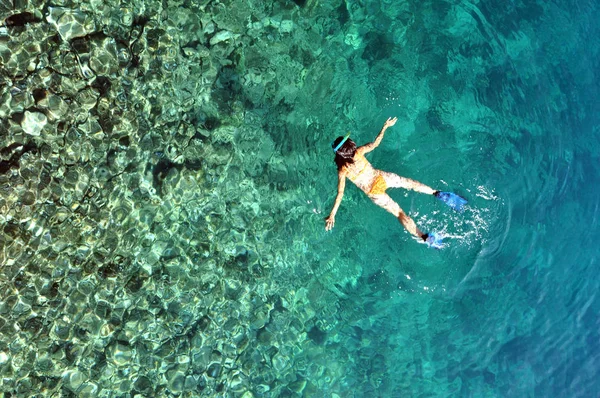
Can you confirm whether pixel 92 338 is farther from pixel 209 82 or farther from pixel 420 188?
pixel 420 188

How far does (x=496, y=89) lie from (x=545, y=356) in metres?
4.71

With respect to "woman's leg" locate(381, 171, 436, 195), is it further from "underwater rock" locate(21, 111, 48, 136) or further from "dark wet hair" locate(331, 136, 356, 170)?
"underwater rock" locate(21, 111, 48, 136)

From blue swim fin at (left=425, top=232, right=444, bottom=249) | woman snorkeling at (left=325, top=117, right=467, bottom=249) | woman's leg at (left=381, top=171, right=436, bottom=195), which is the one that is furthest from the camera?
woman's leg at (left=381, top=171, right=436, bottom=195)

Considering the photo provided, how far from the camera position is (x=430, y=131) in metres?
7.71

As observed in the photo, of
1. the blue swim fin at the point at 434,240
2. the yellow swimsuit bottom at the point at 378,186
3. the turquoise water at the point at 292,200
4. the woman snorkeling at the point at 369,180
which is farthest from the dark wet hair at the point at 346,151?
the blue swim fin at the point at 434,240

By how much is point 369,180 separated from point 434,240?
3.97 ft

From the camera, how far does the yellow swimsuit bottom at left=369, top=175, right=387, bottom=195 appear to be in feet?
21.7

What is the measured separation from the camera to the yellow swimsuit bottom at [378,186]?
21.7 ft

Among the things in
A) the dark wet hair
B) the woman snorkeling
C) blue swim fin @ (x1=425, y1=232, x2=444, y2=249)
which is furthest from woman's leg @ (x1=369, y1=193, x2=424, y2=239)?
the dark wet hair

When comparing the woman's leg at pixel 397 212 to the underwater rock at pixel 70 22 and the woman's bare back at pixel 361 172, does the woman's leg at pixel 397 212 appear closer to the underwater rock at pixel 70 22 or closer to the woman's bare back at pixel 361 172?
the woman's bare back at pixel 361 172

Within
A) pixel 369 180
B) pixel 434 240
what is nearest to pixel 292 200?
pixel 369 180

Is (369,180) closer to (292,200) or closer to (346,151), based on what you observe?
(346,151)

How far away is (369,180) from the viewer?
6605mm

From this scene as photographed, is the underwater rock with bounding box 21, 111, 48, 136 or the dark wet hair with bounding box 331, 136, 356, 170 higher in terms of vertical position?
the dark wet hair with bounding box 331, 136, 356, 170
